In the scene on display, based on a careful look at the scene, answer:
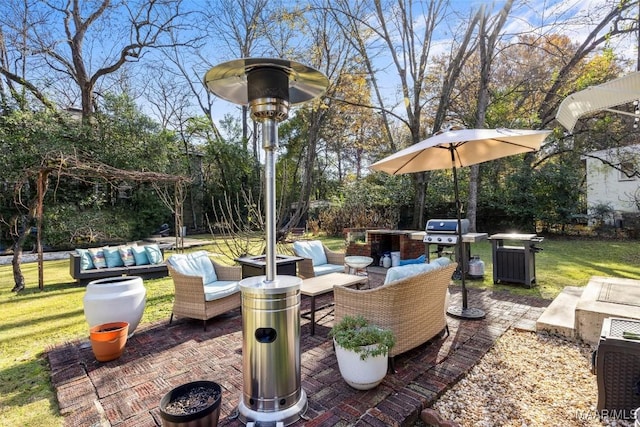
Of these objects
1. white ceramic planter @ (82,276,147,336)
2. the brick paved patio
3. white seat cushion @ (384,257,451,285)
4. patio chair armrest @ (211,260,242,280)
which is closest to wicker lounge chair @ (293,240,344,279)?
patio chair armrest @ (211,260,242,280)

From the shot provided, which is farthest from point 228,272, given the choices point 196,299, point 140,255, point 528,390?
point 528,390

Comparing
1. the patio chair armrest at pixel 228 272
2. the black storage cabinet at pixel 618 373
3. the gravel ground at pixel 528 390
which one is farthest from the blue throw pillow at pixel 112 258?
the black storage cabinet at pixel 618 373

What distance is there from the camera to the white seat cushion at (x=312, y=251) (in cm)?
559

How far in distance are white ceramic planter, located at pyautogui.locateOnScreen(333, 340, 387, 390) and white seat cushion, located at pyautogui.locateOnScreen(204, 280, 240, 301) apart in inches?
71.2

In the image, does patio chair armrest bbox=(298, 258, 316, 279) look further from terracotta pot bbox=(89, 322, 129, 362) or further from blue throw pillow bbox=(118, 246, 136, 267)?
blue throw pillow bbox=(118, 246, 136, 267)

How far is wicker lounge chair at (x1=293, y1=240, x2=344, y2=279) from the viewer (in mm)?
5234

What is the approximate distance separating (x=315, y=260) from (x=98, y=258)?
178 inches

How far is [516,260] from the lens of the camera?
224 inches

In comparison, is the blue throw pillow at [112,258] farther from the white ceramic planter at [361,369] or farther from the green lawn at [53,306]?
the white ceramic planter at [361,369]

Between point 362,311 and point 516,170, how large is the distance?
1246 centimetres

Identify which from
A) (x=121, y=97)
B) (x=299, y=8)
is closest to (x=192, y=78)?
(x=121, y=97)

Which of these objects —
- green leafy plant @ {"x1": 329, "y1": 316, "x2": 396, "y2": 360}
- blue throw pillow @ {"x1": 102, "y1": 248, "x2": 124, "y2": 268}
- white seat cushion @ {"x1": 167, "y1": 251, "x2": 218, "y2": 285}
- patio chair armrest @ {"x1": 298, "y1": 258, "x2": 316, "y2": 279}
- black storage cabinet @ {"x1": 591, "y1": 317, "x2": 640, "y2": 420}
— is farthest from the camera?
blue throw pillow @ {"x1": 102, "y1": 248, "x2": 124, "y2": 268}

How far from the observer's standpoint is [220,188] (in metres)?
18.1

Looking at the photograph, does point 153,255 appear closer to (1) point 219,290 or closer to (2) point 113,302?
(1) point 219,290
